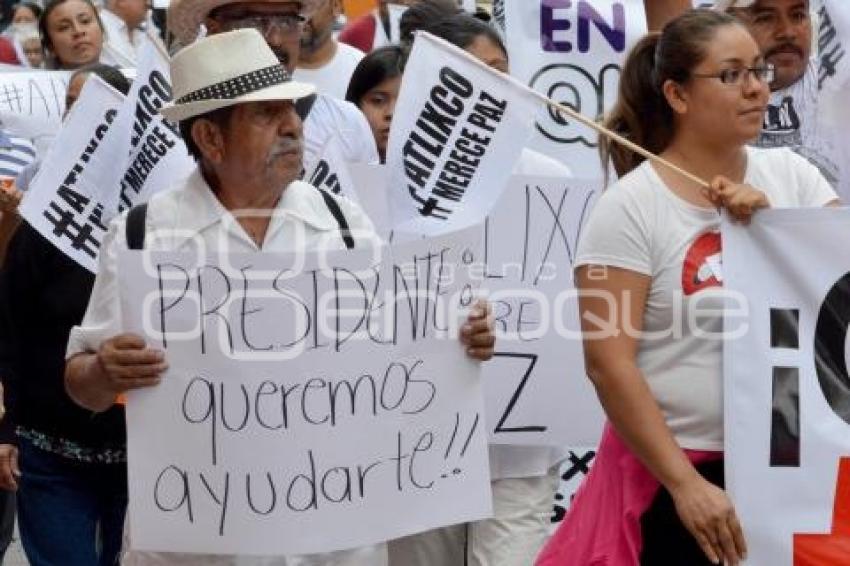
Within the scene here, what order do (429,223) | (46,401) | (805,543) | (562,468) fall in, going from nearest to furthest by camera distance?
(805,543)
(429,223)
(46,401)
(562,468)

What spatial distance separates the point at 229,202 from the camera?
16.3 ft

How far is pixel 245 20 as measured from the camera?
6.11 metres

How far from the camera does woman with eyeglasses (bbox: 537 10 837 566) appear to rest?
15.5 feet

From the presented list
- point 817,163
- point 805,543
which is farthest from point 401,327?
point 817,163

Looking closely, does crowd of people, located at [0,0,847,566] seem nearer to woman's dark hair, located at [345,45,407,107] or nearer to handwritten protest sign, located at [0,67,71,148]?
woman's dark hair, located at [345,45,407,107]

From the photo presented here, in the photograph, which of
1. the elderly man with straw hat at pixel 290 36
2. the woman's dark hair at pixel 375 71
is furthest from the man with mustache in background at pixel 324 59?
the elderly man with straw hat at pixel 290 36

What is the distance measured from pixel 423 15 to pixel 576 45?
580mm

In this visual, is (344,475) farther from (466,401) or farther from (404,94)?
(404,94)

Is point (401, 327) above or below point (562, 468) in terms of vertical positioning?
above

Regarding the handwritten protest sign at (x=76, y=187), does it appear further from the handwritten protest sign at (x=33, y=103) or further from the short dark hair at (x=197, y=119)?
the handwritten protest sign at (x=33, y=103)

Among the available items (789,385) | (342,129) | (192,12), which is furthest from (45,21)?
(789,385)

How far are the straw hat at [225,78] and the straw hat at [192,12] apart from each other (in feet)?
3.64

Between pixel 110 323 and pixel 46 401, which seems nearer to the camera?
pixel 110 323

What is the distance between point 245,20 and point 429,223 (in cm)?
80
